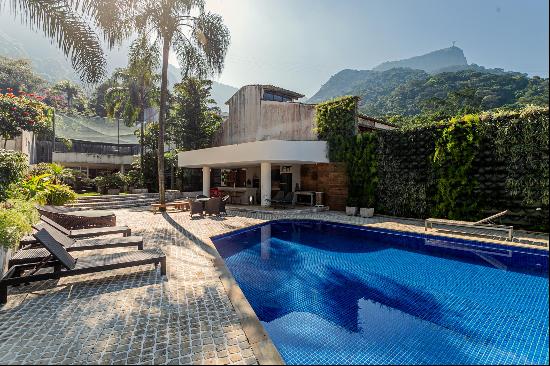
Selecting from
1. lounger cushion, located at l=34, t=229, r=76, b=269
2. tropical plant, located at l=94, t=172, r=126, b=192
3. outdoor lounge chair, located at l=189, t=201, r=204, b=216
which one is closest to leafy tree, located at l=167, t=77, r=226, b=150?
tropical plant, located at l=94, t=172, r=126, b=192

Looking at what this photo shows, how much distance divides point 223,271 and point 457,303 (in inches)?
177

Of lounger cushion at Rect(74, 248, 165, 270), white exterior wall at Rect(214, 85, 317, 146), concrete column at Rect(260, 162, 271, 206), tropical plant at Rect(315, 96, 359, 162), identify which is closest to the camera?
lounger cushion at Rect(74, 248, 165, 270)

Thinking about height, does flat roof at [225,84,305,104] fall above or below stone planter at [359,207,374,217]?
above

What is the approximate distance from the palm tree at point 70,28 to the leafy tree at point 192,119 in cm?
1707

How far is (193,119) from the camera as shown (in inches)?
990

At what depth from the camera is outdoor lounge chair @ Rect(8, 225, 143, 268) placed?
509cm

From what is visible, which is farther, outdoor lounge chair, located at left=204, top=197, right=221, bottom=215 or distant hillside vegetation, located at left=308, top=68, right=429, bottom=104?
distant hillside vegetation, located at left=308, top=68, right=429, bottom=104

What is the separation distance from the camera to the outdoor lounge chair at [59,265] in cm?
450

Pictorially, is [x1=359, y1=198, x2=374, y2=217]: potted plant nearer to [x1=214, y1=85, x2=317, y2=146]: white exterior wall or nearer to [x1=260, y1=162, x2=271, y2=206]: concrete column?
[x1=214, y1=85, x2=317, y2=146]: white exterior wall

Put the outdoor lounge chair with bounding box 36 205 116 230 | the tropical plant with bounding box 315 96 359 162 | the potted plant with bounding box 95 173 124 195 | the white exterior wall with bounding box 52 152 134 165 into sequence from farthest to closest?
the white exterior wall with bounding box 52 152 134 165 → the potted plant with bounding box 95 173 124 195 → the tropical plant with bounding box 315 96 359 162 → the outdoor lounge chair with bounding box 36 205 116 230

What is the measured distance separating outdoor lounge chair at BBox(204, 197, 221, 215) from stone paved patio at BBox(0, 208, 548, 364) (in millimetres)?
7333

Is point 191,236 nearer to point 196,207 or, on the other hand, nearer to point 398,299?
point 196,207

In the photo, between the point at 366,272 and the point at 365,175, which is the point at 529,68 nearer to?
the point at 366,272

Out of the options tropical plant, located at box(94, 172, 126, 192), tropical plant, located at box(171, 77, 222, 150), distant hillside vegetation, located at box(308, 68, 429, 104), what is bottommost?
tropical plant, located at box(94, 172, 126, 192)
